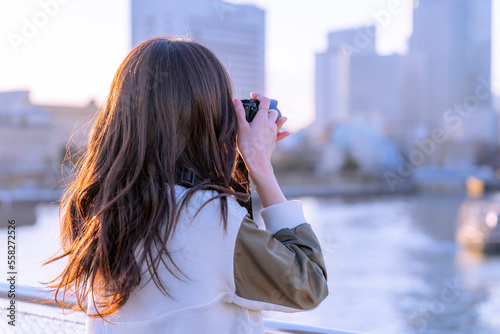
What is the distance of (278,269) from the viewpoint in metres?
0.59

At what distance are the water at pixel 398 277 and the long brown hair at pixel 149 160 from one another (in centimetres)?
980

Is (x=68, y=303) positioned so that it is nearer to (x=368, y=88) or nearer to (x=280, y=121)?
(x=280, y=121)

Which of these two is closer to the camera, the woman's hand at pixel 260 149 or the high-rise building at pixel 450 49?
the woman's hand at pixel 260 149

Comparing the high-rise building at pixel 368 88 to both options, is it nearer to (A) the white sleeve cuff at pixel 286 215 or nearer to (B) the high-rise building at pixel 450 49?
(B) the high-rise building at pixel 450 49

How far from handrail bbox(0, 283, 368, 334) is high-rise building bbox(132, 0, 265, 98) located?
153 cm

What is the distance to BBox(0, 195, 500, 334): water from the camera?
15.4m

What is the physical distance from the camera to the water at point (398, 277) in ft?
50.7

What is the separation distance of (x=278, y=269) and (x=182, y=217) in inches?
5.3

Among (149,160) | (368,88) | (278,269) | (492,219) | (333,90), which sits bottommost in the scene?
(492,219)

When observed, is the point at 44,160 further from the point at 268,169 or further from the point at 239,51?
the point at 268,169

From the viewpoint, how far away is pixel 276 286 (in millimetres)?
604

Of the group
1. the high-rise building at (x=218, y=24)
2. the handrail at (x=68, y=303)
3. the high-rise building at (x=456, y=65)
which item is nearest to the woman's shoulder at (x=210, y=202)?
the handrail at (x=68, y=303)

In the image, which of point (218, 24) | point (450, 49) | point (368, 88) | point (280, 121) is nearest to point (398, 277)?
point (218, 24)

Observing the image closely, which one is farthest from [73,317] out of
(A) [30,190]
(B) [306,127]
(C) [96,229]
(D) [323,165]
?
(B) [306,127]
